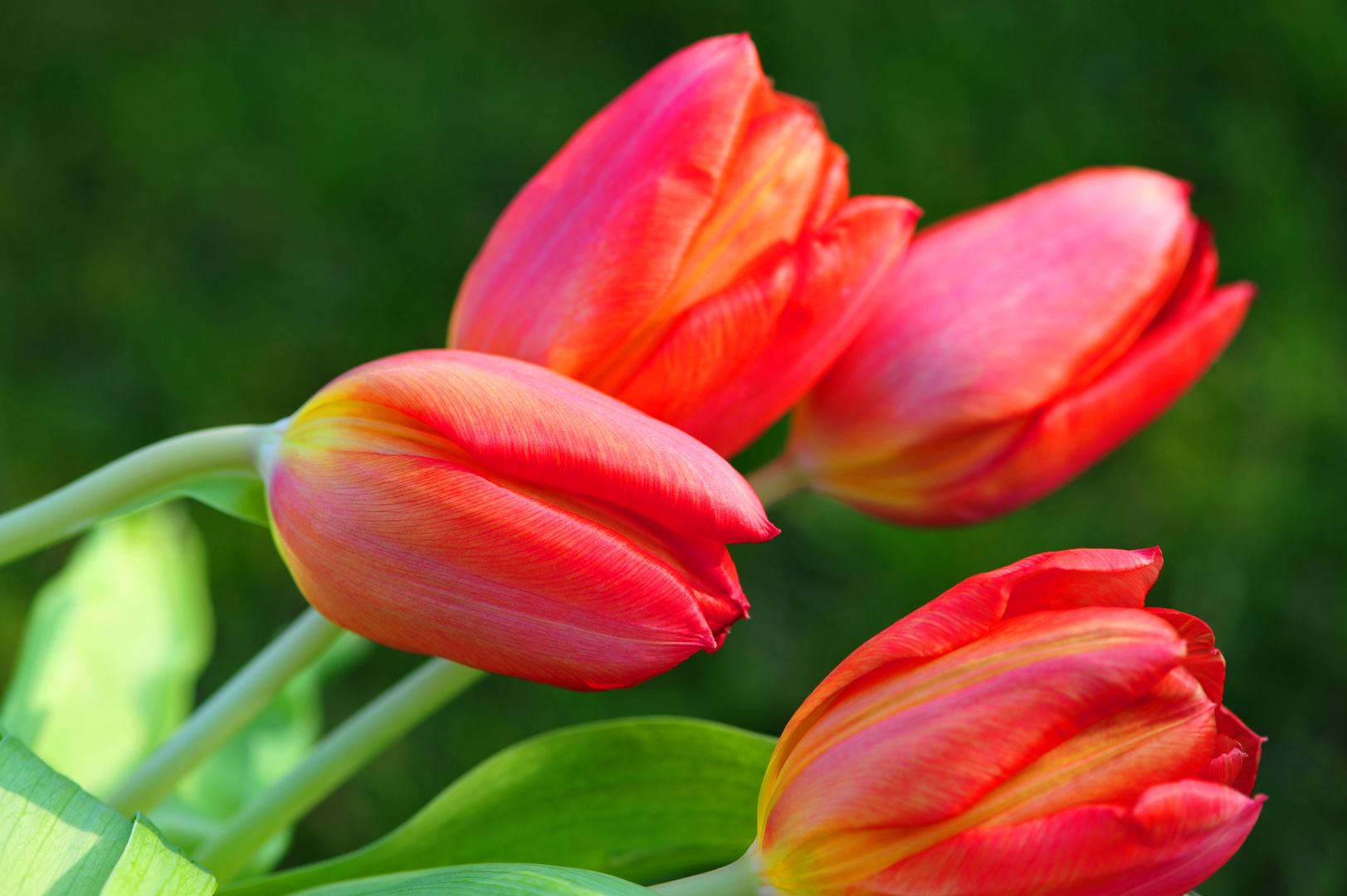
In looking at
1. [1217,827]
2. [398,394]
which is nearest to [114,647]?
[398,394]

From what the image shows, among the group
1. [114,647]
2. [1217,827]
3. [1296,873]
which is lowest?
[1296,873]

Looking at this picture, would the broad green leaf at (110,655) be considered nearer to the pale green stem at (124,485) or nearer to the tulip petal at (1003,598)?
the pale green stem at (124,485)

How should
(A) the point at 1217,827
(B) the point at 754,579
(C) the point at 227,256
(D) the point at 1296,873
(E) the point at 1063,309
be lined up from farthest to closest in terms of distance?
(C) the point at 227,256 < (B) the point at 754,579 < (D) the point at 1296,873 < (E) the point at 1063,309 < (A) the point at 1217,827

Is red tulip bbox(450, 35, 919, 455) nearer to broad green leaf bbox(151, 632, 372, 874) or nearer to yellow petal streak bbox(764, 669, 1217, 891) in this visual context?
yellow petal streak bbox(764, 669, 1217, 891)


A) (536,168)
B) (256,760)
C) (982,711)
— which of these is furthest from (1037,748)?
(536,168)

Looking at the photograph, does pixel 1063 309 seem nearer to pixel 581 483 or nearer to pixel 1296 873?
pixel 581 483

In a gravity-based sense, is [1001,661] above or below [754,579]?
above

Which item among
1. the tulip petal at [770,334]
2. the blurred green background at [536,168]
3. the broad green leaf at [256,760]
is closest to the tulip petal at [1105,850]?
the tulip petal at [770,334]
